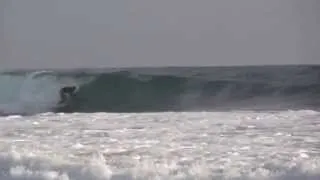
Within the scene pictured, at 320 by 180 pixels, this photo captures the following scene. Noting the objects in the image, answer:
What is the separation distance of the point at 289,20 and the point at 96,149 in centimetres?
193

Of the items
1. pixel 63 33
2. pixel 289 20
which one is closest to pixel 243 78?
pixel 289 20

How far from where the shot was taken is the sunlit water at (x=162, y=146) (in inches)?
68.9

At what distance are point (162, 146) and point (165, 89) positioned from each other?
196 centimetres

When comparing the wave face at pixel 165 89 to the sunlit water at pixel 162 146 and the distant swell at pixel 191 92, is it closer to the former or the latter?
the distant swell at pixel 191 92

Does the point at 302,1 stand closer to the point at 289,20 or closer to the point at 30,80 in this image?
the point at 289,20

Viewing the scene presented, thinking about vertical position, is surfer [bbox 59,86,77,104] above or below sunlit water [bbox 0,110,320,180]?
above

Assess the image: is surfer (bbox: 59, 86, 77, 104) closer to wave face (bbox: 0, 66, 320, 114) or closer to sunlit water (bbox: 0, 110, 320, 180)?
wave face (bbox: 0, 66, 320, 114)

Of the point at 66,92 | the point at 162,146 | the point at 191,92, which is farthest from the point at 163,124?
the point at 66,92

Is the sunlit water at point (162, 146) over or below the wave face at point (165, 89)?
below

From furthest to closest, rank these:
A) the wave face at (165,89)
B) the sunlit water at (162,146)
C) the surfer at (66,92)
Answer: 1. the surfer at (66,92)
2. the wave face at (165,89)
3. the sunlit water at (162,146)

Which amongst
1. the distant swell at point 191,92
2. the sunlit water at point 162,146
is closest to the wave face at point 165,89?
the distant swell at point 191,92

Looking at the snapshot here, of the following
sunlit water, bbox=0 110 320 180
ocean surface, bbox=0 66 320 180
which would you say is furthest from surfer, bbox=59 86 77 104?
sunlit water, bbox=0 110 320 180

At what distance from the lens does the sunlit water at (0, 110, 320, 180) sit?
175 cm

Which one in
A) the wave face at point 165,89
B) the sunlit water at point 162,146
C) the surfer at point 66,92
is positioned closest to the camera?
Result: the sunlit water at point 162,146
